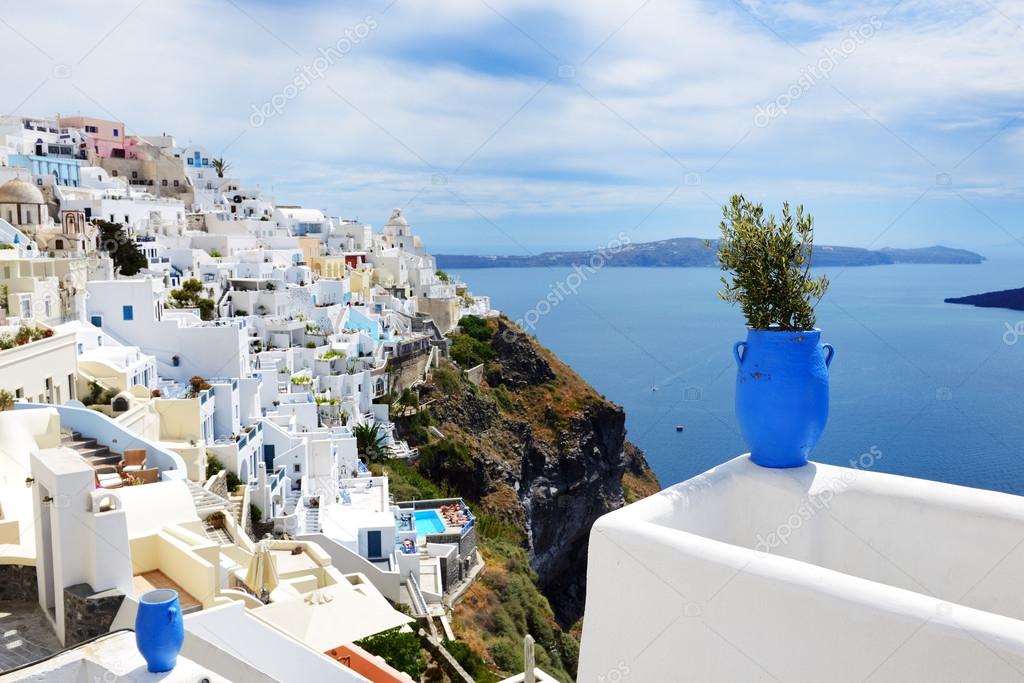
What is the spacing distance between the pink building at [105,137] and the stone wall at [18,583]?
1843 inches

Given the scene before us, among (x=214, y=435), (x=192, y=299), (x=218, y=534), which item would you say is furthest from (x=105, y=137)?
(x=218, y=534)

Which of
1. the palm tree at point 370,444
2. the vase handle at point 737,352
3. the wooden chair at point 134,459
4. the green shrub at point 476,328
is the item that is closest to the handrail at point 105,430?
the wooden chair at point 134,459

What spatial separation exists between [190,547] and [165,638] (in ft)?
16.4

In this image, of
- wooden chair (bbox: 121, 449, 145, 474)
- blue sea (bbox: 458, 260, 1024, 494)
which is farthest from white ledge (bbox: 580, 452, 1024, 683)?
wooden chair (bbox: 121, 449, 145, 474)

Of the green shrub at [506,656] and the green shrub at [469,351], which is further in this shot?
the green shrub at [469,351]

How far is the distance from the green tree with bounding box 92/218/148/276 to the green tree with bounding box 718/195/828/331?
26346 millimetres

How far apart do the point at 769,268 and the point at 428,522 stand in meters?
17.8

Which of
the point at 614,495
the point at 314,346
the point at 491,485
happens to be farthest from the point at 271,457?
the point at 614,495

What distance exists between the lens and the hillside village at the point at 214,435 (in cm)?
610

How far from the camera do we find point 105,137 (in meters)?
47.8

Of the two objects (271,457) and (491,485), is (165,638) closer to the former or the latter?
(271,457)

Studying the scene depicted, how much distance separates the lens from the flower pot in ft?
9.90

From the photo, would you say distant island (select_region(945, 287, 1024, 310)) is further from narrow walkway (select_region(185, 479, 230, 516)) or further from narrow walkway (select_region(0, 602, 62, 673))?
narrow walkway (select_region(0, 602, 62, 673))

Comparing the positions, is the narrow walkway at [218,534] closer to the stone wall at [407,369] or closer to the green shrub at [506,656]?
the green shrub at [506,656]
